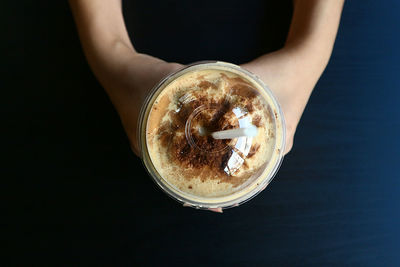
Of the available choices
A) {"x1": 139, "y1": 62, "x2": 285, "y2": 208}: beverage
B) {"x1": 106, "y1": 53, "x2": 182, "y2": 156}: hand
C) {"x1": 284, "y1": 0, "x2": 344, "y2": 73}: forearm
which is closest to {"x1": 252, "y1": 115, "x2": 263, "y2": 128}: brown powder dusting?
{"x1": 139, "y1": 62, "x2": 285, "y2": 208}: beverage

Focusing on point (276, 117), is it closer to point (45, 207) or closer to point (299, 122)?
point (299, 122)

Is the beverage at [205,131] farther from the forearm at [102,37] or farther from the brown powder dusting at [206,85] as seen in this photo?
the forearm at [102,37]

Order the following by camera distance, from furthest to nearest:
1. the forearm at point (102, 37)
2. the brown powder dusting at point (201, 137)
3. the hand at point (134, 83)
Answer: the forearm at point (102, 37) < the hand at point (134, 83) < the brown powder dusting at point (201, 137)

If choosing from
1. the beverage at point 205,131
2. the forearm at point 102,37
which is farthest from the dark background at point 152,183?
the beverage at point 205,131

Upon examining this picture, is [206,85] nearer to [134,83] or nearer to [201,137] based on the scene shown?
[201,137]

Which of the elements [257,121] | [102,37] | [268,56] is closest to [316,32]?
[268,56]

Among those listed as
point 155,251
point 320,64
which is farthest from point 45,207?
point 320,64
